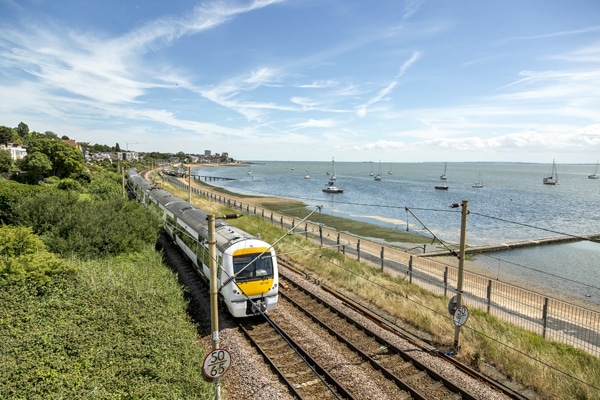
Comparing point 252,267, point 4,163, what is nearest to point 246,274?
point 252,267

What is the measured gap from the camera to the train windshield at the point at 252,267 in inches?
501

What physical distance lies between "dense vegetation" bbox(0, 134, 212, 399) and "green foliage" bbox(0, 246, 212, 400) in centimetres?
2

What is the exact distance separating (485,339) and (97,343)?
11875mm

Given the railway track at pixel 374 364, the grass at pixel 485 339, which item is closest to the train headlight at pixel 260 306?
the railway track at pixel 374 364

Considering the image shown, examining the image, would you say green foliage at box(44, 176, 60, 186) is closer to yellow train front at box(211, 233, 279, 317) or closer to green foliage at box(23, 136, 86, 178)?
green foliage at box(23, 136, 86, 178)

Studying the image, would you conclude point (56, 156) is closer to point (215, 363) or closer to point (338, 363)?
point (215, 363)

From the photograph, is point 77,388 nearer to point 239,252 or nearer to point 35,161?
point 239,252

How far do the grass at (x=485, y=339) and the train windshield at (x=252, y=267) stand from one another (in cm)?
541

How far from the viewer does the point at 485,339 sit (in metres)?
12.1

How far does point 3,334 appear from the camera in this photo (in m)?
9.45

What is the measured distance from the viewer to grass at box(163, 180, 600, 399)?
9891 millimetres

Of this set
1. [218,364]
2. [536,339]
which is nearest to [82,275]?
[218,364]

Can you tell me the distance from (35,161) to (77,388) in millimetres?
48124

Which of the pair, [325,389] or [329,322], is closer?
[325,389]
